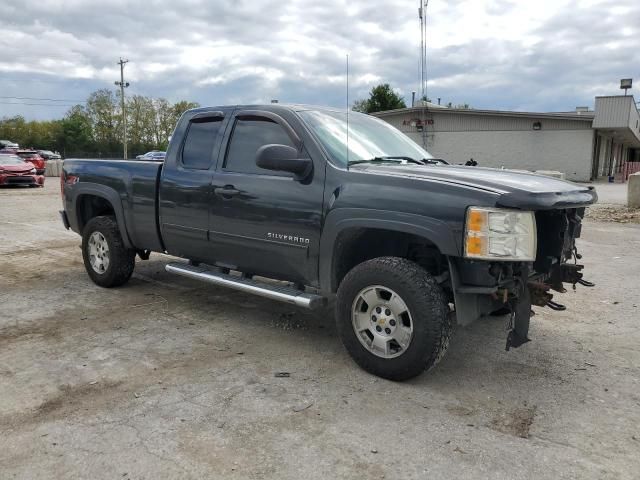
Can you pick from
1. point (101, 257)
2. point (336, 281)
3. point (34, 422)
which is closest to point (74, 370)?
point (34, 422)

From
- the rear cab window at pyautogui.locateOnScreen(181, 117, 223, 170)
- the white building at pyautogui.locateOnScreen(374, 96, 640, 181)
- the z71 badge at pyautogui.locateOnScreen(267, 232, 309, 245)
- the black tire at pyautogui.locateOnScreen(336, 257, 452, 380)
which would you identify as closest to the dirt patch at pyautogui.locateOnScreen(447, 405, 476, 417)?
the black tire at pyautogui.locateOnScreen(336, 257, 452, 380)

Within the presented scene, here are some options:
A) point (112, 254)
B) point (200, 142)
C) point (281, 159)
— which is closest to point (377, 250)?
point (281, 159)

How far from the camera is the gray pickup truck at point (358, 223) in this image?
362 cm

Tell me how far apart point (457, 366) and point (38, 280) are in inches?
205

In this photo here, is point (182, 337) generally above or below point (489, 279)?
below

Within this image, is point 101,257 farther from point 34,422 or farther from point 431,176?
point 431,176

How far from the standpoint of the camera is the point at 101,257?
6375mm

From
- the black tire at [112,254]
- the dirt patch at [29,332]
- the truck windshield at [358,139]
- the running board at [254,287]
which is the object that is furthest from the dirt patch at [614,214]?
the dirt patch at [29,332]

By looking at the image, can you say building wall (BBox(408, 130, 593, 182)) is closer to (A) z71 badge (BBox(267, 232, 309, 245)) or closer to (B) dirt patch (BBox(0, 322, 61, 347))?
(A) z71 badge (BBox(267, 232, 309, 245))

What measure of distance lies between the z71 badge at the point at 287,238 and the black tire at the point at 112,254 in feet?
7.70

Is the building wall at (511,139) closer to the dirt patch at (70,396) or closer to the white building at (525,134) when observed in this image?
the white building at (525,134)

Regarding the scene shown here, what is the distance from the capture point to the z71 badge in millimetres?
4363

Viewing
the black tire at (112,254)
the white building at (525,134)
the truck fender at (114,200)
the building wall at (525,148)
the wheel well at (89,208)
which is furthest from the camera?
the building wall at (525,148)

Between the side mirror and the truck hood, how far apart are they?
418mm
